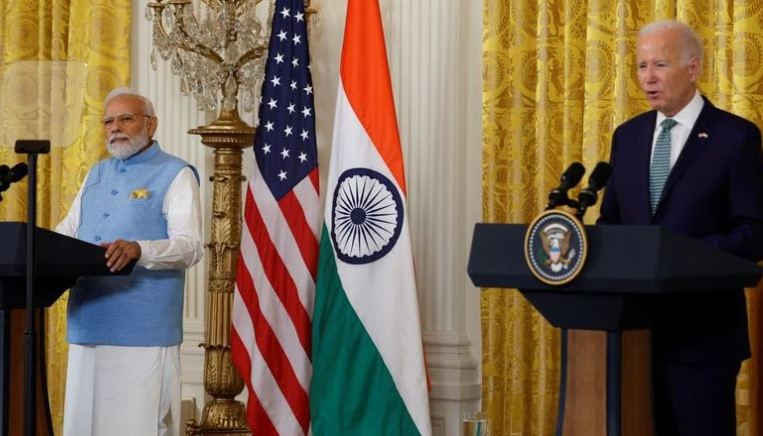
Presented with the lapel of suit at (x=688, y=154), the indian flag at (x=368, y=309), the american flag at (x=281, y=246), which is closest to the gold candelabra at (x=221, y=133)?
the american flag at (x=281, y=246)

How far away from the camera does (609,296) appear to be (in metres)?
3.10

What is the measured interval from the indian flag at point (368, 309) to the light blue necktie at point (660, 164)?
1.67 meters

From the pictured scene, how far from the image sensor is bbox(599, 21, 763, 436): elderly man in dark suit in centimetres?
339

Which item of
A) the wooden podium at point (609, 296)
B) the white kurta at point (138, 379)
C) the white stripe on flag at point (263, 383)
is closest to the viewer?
the wooden podium at point (609, 296)

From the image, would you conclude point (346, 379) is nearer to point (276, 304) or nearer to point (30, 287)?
point (276, 304)

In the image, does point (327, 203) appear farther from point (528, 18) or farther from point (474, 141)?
point (528, 18)

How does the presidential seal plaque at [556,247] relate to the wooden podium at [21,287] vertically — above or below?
above

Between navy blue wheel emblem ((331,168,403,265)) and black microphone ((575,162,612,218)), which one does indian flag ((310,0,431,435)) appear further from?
black microphone ((575,162,612,218))

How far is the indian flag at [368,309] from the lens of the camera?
5.08m

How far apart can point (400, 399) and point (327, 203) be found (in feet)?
2.82

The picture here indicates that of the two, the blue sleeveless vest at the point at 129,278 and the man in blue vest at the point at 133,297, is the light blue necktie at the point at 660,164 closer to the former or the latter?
the man in blue vest at the point at 133,297

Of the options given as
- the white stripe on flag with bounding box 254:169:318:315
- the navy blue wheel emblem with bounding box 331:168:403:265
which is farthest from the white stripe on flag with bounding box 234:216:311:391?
the navy blue wheel emblem with bounding box 331:168:403:265

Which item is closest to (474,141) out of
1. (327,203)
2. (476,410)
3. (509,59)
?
(509,59)

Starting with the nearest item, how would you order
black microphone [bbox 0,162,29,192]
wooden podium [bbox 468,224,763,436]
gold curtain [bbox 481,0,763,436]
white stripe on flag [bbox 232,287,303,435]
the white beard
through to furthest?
wooden podium [bbox 468,224,763,436]
black microphone [bbox 0,162,29,192]
the white beard
gold curtain [bbox 481,0,763,436]
white stripe on flag [bbox 232,287,303,435]
